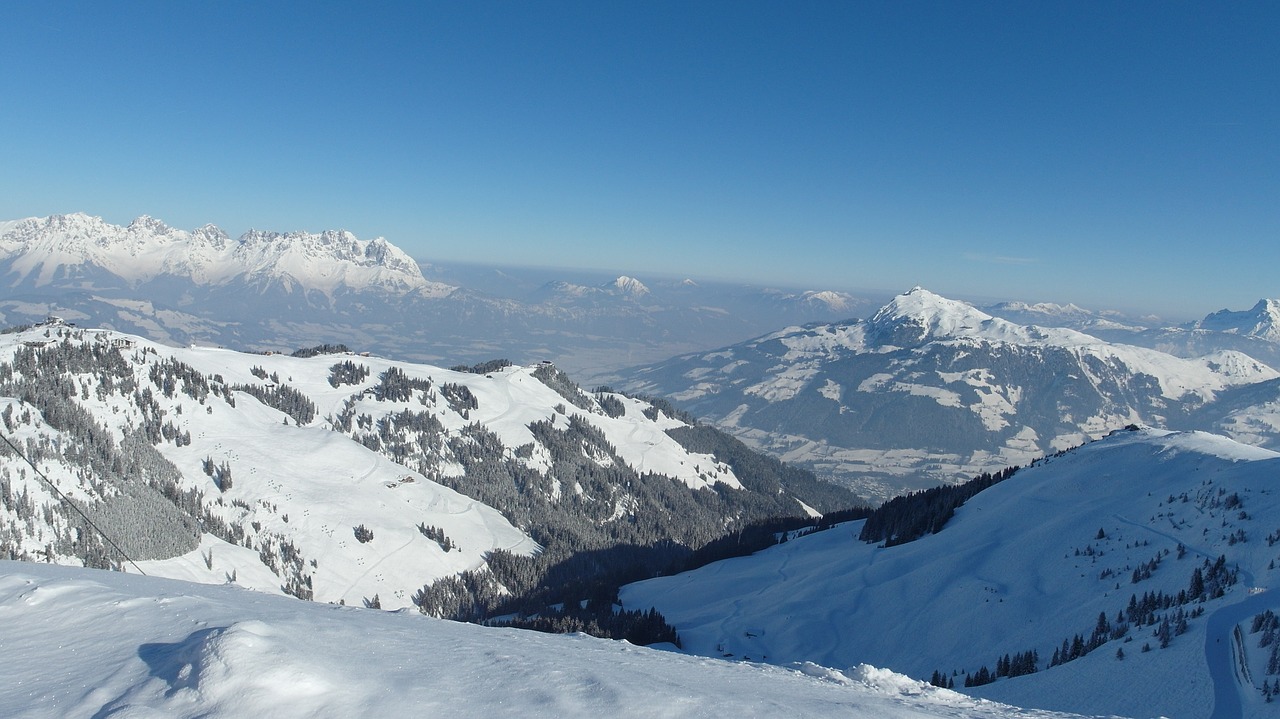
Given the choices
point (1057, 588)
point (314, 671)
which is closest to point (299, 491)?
point (314, 671)

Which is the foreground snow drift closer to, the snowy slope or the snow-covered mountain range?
the snowy slope

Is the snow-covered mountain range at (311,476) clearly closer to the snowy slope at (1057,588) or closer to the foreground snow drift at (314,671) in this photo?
the snowy slope at (1057,588)

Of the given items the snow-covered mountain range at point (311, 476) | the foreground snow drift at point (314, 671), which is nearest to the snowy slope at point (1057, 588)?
the foreground snow drift at point (314, 671)

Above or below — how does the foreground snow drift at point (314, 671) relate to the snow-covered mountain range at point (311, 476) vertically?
above

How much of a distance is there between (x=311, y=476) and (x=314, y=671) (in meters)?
114

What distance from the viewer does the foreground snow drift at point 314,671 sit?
33.3 feet

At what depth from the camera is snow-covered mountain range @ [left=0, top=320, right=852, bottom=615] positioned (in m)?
75.5

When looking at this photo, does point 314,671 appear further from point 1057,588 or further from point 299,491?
point 299,491

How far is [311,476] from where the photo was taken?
110000 millimetres

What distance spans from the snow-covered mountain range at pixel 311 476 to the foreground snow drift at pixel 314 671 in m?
66.4

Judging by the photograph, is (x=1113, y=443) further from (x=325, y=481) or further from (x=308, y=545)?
(x=325, y=481)

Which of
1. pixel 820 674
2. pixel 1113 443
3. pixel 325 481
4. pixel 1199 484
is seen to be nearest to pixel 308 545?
pixel 325 481

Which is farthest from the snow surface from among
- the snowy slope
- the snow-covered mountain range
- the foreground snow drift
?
the foreground snow drift

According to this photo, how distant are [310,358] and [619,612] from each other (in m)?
141
